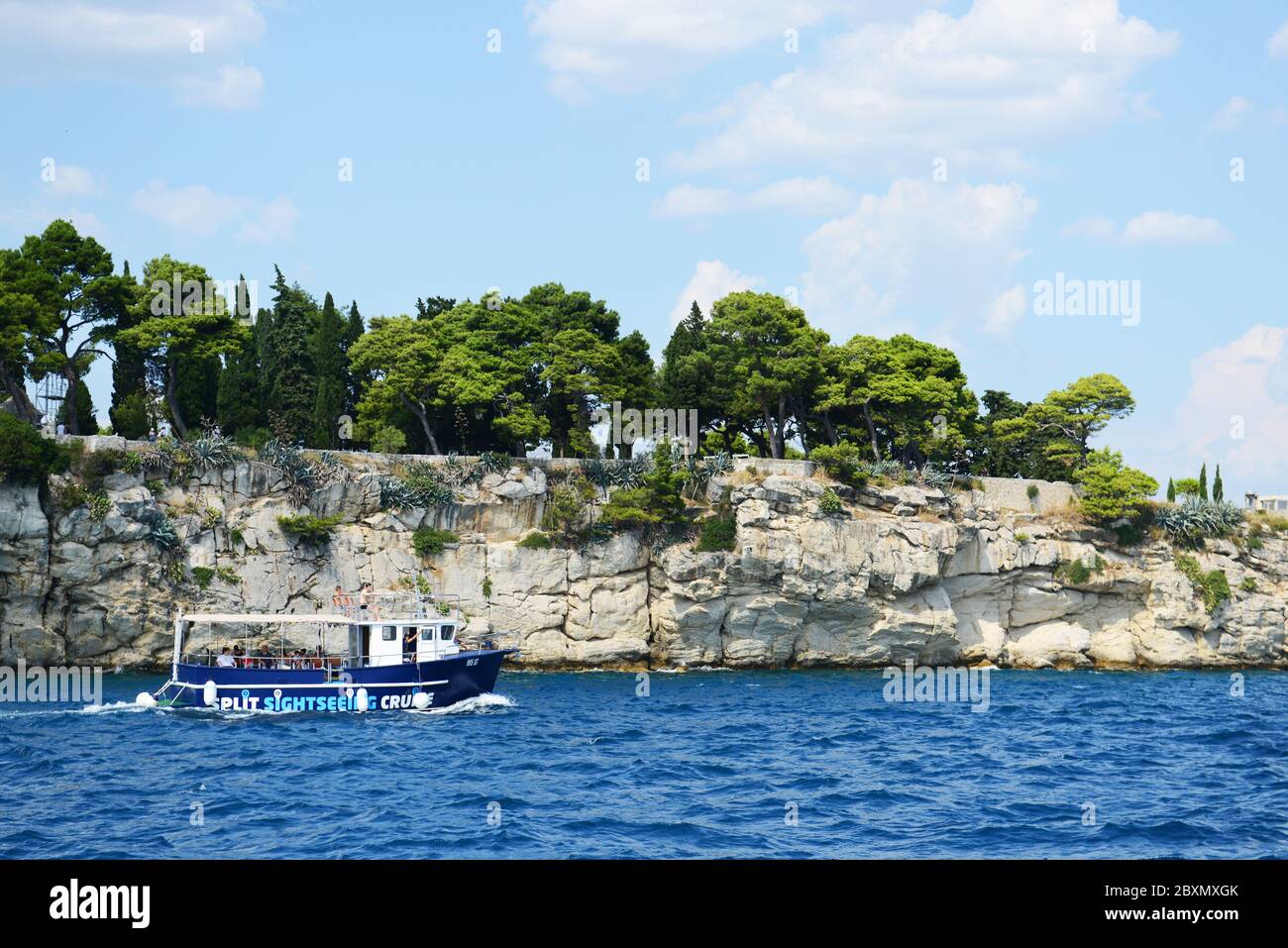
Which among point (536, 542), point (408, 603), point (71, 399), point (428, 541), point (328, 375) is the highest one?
point (328, 375)

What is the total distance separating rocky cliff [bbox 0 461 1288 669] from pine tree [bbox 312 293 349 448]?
377 inches

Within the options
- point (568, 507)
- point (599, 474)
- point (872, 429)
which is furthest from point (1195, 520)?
point (568, 507)

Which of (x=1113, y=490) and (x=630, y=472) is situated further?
(x=1113, y=490)

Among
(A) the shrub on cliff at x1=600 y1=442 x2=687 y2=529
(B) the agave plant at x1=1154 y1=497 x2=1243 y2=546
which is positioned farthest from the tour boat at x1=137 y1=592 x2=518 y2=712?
(B) the agave plant at x1=1154 y1=497 x2=1243 y2=546

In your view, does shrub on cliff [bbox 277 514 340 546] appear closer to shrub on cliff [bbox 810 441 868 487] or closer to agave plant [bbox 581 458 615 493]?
agave plant [bbox 581 458 615 493]

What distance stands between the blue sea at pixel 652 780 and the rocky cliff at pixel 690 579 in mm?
6901

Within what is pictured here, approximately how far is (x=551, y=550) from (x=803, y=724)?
20358 millimetres

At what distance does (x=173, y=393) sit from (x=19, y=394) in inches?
269

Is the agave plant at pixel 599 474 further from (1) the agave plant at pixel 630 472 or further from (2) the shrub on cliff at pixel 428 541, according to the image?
(2) the shrub on cliff at pixel 428 541

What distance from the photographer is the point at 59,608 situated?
180ft

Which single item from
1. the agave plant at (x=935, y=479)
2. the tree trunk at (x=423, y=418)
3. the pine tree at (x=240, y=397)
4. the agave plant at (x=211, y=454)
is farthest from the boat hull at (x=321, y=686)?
the agave plant at (x=935, y=479)

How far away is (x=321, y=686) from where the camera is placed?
45.0 m

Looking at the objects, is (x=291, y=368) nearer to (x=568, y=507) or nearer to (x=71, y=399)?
(x=71, y=399)
